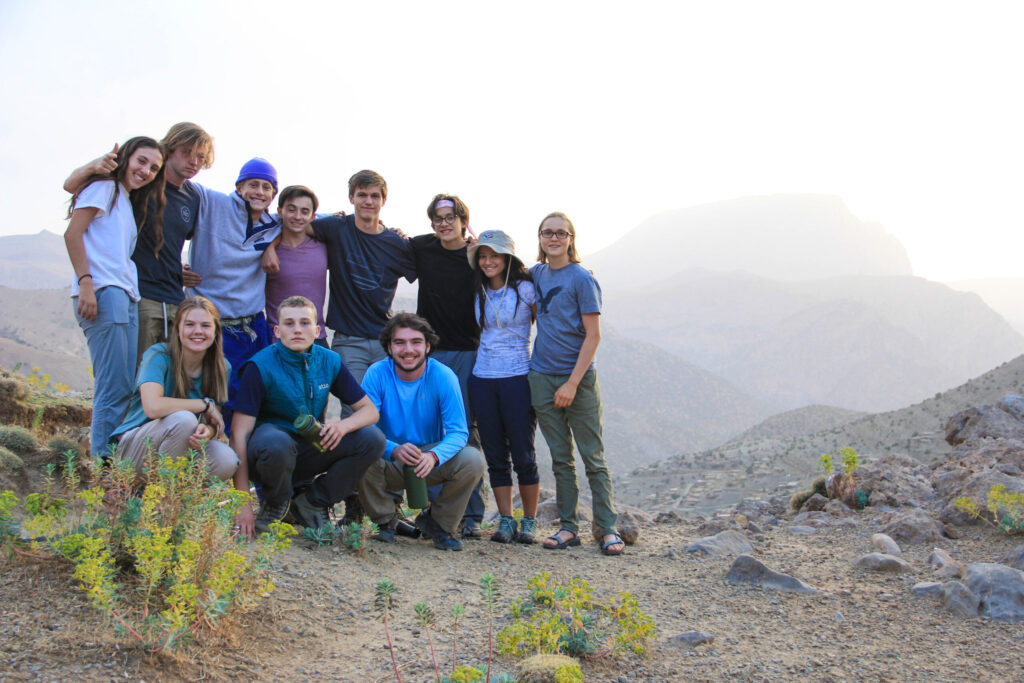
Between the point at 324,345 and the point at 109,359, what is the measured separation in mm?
1251

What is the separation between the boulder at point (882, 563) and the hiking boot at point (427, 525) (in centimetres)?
281

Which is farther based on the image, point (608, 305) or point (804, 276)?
point (804, 276)

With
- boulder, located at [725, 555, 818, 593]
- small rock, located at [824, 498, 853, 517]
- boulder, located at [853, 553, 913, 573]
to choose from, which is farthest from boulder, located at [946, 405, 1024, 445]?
boulder, located at [725, 555, 818, 593]

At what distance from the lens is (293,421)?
4.22 m

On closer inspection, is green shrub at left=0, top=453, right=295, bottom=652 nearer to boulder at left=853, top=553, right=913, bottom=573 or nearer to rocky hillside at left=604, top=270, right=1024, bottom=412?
boulder at left=853, top=553, right=913, bottom=573

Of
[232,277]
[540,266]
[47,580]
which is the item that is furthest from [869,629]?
[232,277]

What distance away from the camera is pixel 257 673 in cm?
267

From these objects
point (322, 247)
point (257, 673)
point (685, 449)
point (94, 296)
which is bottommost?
point (685, 449)

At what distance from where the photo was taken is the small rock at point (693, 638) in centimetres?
337

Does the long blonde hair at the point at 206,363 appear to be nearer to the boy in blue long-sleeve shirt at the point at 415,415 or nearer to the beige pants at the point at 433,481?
the boy in blue long-sleeve shirt at the point at 415,415

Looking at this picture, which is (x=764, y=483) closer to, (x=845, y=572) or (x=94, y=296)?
(x=845, y=572)

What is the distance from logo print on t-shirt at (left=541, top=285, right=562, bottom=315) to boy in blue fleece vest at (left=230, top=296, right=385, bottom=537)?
1.32 m

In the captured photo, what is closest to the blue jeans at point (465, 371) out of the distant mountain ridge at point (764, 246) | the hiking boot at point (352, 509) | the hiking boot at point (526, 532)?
the hiking boot at point (526, 532)

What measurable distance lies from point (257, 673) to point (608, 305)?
94172 mm
